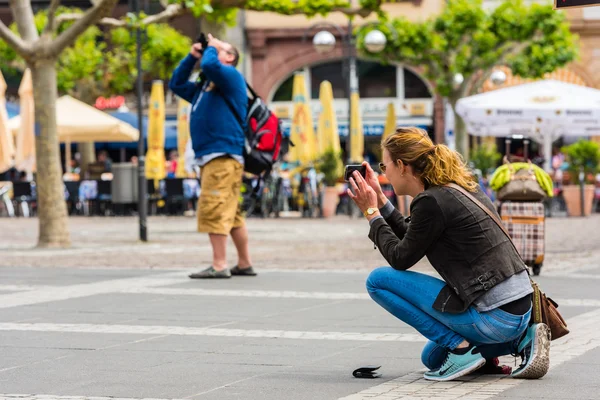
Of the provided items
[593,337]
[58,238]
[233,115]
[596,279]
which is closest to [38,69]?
[58,238]

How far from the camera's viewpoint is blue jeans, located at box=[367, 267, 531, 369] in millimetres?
5730

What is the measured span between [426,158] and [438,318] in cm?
72

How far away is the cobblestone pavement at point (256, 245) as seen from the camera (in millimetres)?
13664

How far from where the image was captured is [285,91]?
4322cm

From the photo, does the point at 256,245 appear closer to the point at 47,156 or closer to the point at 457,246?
the point at 47,156

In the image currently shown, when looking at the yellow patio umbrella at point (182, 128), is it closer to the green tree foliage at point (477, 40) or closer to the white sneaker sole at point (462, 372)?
the green tree foliage at point (477, 40)

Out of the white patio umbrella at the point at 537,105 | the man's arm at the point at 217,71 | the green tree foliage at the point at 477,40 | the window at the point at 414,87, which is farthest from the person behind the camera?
the window at the point at 414,87

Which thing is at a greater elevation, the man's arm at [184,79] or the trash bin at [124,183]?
the man's arm at [184,79]

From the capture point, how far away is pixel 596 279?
11391 millimetres

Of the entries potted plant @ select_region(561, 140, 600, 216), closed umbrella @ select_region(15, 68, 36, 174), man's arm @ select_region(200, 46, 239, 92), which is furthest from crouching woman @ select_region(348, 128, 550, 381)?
potted plant @ select_region(561, 140, 600, 216)

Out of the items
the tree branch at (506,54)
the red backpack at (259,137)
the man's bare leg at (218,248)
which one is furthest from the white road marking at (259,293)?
the tree branch at (506,54)

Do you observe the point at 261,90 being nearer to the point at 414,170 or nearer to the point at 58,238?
the point at 58,238

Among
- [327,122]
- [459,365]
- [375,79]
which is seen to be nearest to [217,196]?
[459,365]

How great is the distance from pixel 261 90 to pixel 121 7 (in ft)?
20.2
